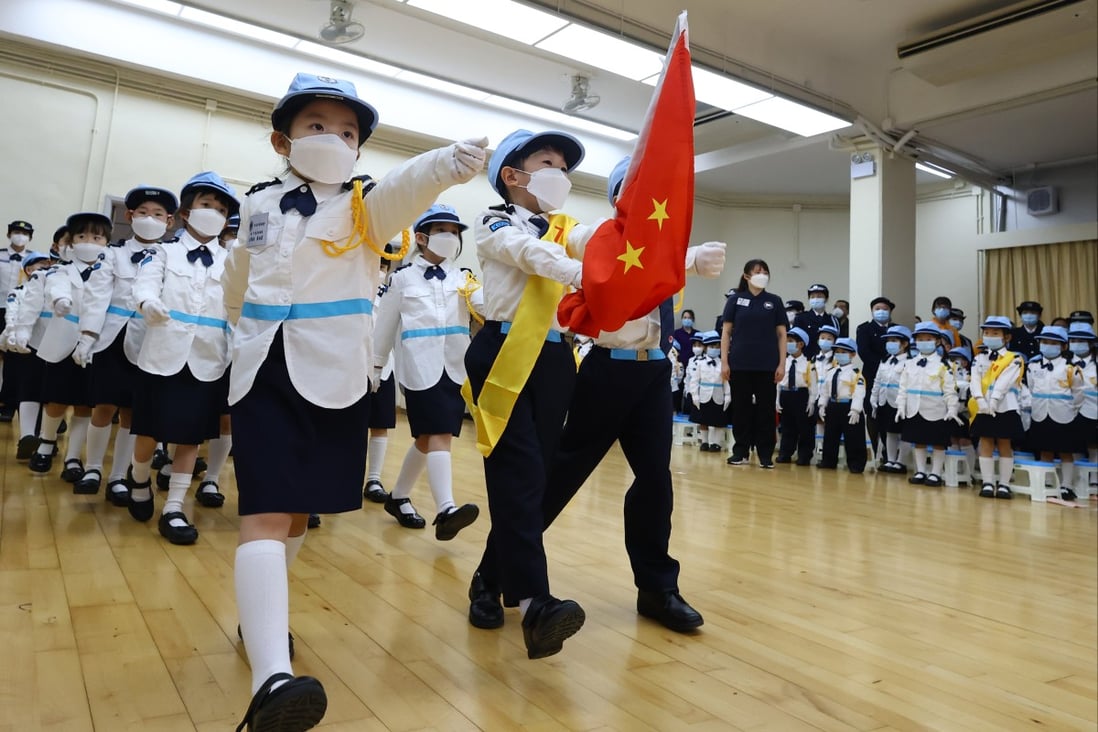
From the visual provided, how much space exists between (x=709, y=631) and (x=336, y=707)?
44.2 inches

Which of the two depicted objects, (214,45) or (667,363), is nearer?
(667,363)

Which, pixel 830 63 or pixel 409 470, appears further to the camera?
pixel 830 63

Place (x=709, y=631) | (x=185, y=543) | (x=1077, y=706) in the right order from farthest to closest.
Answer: (x=185, y=543) → (x=709, y=631) → (x=1077, y=706)

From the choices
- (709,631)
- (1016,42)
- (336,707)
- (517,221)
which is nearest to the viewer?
(336,707)

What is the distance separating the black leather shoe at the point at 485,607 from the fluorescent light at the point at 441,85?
780 centimetres

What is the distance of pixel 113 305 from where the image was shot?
11.5 feet

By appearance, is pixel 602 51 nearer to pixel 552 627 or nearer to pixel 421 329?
pixel 421 329

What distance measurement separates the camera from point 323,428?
5.14ft

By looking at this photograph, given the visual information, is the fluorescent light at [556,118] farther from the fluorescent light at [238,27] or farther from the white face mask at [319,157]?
the white face mask at [319,157]

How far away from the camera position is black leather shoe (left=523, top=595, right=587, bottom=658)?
5.57 ft

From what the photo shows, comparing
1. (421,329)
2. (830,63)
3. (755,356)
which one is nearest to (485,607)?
(421,329)

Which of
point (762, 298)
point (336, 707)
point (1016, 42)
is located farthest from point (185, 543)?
point (1016, 42)

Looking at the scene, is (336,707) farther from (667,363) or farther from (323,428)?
(667,363)

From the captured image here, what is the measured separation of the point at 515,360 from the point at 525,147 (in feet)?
2.07
